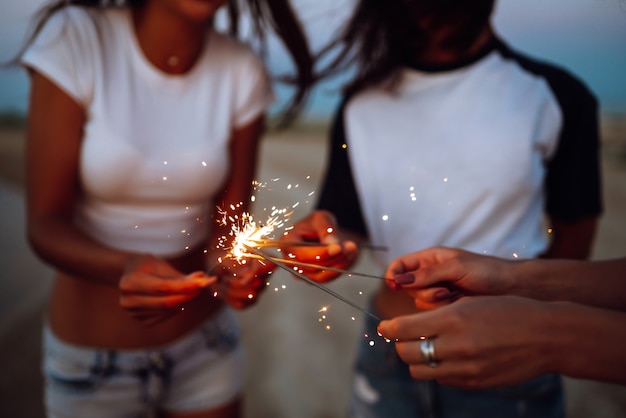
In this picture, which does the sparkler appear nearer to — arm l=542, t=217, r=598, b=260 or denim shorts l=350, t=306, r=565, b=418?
denim shorts l=350, t=306, r=565, b=418

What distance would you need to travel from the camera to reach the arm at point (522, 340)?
781 millimetres

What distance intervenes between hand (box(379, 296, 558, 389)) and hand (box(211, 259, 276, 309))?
45 cm

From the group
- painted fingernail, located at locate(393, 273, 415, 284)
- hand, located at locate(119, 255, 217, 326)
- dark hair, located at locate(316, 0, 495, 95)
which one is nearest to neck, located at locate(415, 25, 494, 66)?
dark hair, located at locate(316, 0, 495, 95)

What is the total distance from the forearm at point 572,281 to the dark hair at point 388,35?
2.13 ft

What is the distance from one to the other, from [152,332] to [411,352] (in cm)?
80

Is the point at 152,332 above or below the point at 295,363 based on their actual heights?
above

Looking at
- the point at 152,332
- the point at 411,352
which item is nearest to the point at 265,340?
the point at 152,332

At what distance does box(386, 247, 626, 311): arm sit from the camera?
3.12ft

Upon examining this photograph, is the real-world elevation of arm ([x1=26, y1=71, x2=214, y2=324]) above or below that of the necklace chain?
below

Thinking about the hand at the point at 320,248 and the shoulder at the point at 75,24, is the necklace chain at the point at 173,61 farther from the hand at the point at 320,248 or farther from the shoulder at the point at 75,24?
the hand at the point at 320,248

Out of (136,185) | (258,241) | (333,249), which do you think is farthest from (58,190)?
(333,249)

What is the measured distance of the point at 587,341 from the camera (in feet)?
2.58

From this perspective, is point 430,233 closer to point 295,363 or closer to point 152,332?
point 152,332

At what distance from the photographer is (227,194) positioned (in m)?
1.52
